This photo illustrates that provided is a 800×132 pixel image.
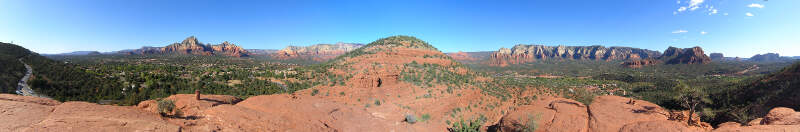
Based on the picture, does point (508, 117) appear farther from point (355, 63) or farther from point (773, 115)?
point (355, 63)

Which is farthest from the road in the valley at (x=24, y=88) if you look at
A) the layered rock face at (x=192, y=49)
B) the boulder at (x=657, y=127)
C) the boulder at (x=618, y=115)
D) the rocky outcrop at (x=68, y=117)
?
the layered rock face at (x=192, y=49)

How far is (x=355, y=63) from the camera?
38469 mm

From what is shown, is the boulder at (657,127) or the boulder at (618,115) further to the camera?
the boulder at (618,115)

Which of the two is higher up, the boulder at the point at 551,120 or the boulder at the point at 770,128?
the boulder at the point at 770,128

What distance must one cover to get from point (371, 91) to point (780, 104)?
29477 millimetres

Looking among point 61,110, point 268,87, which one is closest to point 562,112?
point 61,110

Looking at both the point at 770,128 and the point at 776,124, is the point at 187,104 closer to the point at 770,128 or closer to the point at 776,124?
the point at 770,128

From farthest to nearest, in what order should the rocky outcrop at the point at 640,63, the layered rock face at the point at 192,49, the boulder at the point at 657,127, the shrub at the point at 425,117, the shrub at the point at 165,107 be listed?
the layered rock face at the point at 192,49 → the rocky outcrop at the point at 640,63 → the shrub at the point at 425,117 → the boulder at the point at 657,127 → the shrub at the point at 165,107

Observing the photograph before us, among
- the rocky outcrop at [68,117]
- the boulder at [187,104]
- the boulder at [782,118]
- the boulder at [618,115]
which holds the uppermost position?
the rocky outcrop at [68,117]

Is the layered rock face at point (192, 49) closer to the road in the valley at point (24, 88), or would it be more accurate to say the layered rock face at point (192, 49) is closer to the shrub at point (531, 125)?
the road in the valley at point (24, 88)

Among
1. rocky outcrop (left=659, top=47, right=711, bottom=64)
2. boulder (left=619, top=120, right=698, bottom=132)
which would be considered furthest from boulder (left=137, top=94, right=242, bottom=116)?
rocky outcrop (left=659, top=47, right=711, bottom=64)

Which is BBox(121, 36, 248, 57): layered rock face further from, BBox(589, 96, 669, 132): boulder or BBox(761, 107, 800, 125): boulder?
BBox(761, 107, 800, 125): boulder

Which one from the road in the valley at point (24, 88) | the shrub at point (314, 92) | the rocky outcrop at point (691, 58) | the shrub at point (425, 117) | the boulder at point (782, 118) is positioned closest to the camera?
the boulder at point (782, 118)

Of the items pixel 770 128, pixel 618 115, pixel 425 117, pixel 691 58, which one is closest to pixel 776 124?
pixel 770 128
